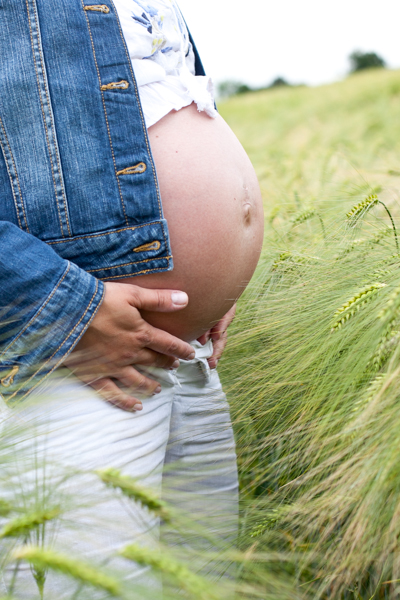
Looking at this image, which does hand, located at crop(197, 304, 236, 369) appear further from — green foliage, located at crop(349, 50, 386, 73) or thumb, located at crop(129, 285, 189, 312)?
green foliage, located at crop(349, 50, 386, 73)

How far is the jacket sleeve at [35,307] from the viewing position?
0.78 meters

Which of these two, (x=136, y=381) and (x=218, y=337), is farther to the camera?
(x=218, y=337)

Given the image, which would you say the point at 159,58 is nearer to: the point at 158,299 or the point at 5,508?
the point at 158,299

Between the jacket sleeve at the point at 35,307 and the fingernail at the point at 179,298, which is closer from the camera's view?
the jacket sleeve at the point at 35,307

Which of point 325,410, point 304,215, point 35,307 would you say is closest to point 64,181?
point 35,307

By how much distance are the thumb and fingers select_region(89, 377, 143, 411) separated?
14 cm

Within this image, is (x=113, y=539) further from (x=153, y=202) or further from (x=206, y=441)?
(x=153, y=202)

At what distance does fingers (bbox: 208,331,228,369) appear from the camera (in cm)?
110

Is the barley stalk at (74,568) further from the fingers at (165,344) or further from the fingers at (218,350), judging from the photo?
the fingers at (218,350)

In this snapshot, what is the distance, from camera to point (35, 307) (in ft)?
2.60

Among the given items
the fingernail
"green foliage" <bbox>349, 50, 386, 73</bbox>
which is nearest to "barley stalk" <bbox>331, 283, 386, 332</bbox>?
the fingernail

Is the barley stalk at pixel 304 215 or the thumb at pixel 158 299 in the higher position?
the thumb at pixel 158 299


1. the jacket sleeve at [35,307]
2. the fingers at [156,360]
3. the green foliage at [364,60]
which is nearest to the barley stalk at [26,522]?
the jacket sleeve at [35,307]

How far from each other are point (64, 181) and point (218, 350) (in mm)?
488
